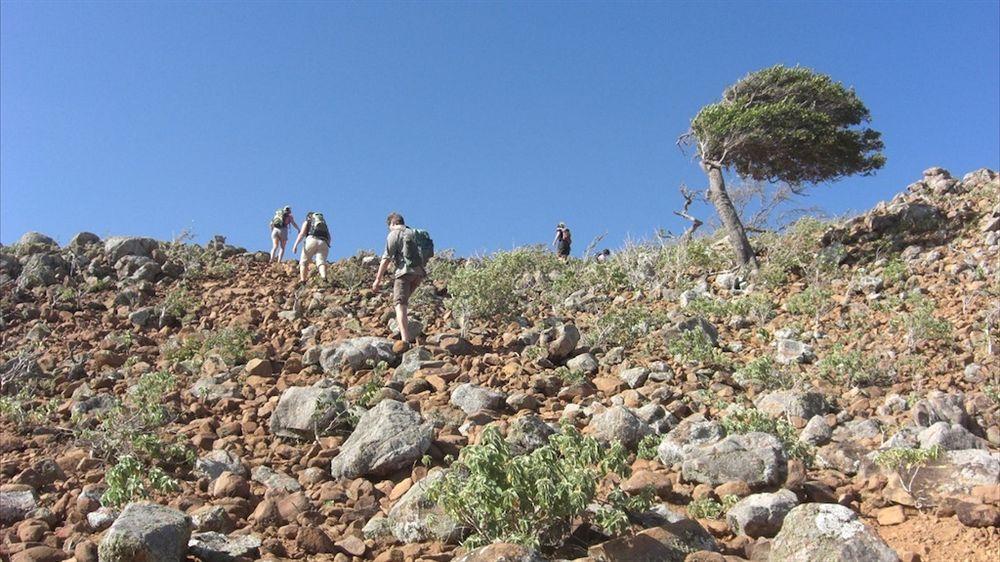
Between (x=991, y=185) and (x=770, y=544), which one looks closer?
(x=770, y=544)

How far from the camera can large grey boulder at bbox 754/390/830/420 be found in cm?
545

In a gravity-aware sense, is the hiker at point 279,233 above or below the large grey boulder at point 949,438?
above

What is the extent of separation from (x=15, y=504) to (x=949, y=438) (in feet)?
18.4

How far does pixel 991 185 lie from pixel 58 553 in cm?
1458

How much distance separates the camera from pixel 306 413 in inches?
210

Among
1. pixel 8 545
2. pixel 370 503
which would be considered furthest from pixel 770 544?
pixel 8 545

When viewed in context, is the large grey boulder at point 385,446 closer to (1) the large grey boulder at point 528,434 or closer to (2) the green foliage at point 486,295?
(1) the large grey boulder at point 528,434

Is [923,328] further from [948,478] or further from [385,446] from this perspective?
[385,446]

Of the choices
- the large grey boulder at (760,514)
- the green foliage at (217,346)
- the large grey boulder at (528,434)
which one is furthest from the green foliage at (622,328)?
the large grey boulder at (760,514)

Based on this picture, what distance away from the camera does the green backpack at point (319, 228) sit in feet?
34.4

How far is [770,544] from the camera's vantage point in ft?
11.2

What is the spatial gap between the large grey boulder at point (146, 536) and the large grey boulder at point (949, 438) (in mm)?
4253

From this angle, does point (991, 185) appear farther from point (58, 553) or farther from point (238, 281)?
point (58, 553)

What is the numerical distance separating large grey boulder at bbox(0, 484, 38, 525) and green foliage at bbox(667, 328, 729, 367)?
5282 millimetres
